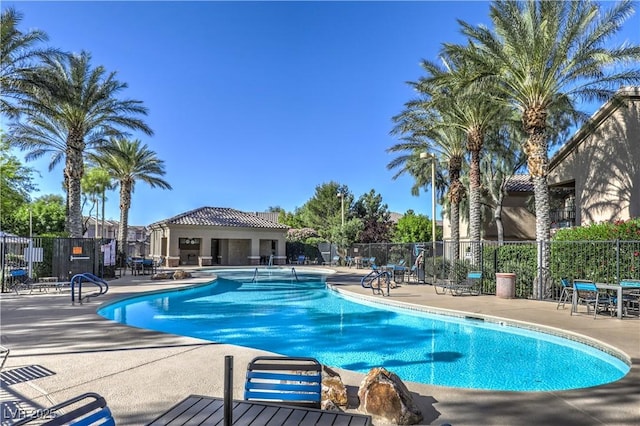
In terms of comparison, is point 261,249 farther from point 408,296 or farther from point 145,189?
point 408,296

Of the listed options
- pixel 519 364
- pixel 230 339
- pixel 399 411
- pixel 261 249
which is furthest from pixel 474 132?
pixel 261 249

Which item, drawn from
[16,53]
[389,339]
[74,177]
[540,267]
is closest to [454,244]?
[540,267]

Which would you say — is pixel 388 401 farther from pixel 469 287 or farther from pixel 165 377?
pixel 469 287

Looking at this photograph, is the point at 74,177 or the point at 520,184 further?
the point at 520,184

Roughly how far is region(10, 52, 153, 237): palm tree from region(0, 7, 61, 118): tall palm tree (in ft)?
7.16

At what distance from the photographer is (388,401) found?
4.11m

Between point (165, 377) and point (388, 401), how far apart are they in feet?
9.84

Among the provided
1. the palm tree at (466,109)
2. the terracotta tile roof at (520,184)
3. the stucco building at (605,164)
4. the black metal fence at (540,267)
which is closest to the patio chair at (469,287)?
the black metal fence at (540,267)

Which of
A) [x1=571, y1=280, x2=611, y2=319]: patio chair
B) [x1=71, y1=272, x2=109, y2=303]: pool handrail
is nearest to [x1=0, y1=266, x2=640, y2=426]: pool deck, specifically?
[x1=571, y1=280, x2=611, y2=319]: patio chair

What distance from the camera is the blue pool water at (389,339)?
6812 millimetres

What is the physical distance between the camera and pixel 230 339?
30.9 ft

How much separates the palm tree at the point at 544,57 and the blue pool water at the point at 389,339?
5613 mm

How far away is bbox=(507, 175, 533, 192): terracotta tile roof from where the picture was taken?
97.9ft

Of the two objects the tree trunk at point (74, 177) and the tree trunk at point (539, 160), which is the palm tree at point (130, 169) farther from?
the tree trunk at point (539, 160)
